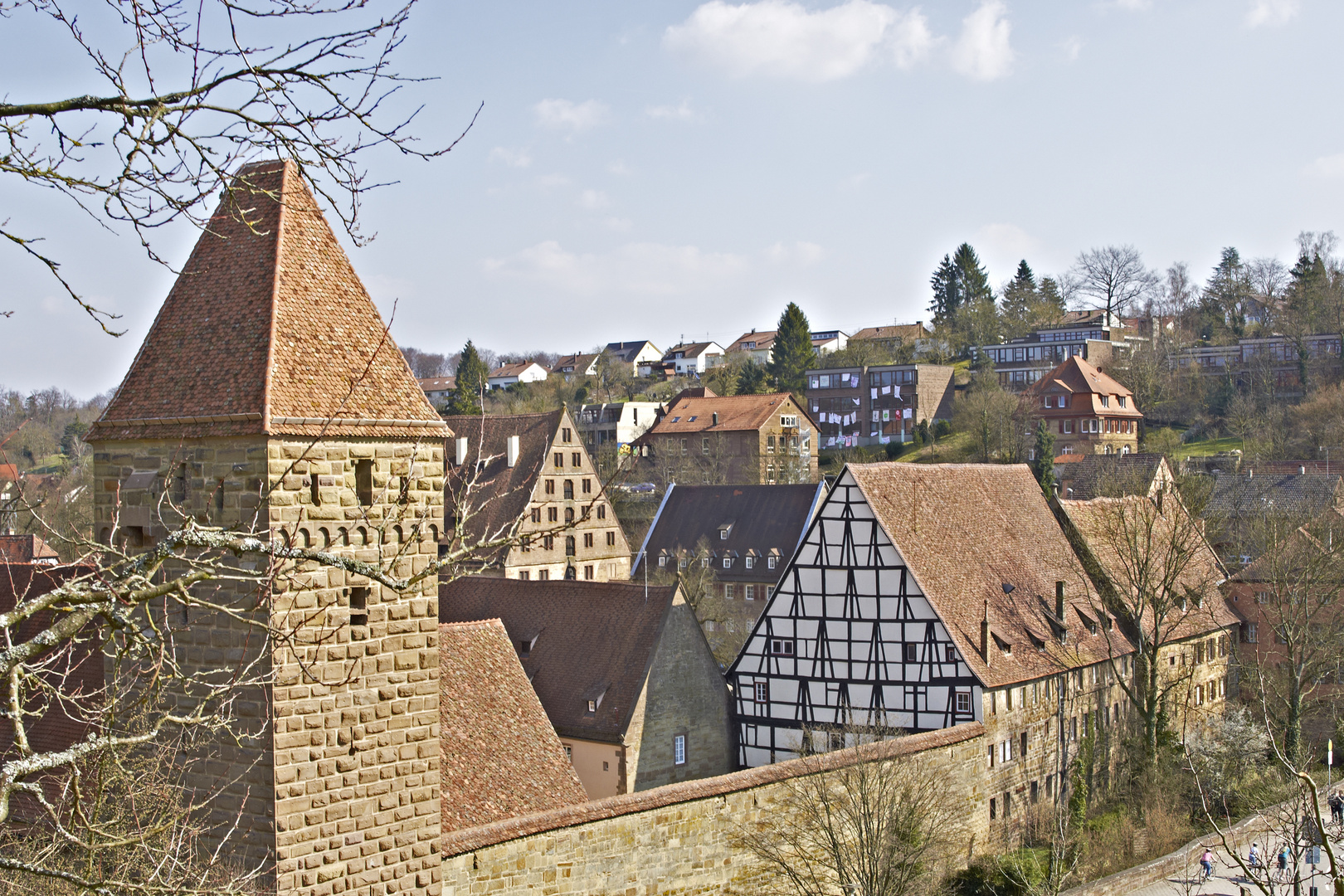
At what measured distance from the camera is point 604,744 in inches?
1101

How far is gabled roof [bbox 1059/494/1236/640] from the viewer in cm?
3453

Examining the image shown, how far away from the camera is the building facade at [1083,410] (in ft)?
246

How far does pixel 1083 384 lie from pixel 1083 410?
148 cm

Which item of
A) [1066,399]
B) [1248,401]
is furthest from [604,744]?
[1248,401]

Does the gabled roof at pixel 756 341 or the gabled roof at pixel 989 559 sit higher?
the gabled roof at pixel 756 341

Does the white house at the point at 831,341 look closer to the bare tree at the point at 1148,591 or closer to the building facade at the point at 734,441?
the building facade at the point at 734,441

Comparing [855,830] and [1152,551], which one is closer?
[855,830]

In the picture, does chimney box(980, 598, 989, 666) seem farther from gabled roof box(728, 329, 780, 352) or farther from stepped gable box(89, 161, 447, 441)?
gabled roof box(728, 329, 780, 352)

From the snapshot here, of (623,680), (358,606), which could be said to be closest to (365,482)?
(358,606)

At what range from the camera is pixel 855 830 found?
20953 mm

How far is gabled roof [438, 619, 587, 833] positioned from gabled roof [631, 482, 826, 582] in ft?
101

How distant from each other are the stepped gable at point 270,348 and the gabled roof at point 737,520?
124 ft

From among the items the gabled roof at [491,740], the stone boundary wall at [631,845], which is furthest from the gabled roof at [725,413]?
the gabled roof at [491,740]

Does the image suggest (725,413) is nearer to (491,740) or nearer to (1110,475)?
(1110,475)
